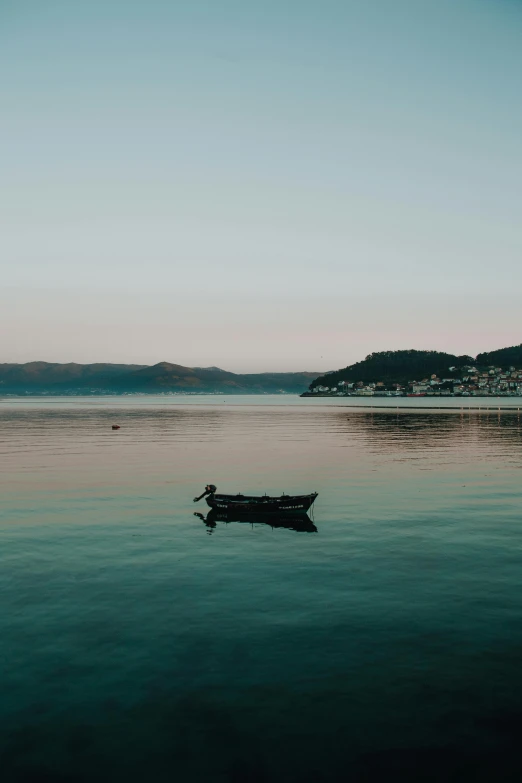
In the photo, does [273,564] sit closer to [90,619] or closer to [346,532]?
[346,532]

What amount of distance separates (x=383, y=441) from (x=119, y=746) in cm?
8890

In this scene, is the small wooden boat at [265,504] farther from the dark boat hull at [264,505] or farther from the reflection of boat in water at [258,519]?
the reflection of boat in water at [258,519]

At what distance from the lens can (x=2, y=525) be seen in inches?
1532

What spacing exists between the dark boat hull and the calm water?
1.98 metres

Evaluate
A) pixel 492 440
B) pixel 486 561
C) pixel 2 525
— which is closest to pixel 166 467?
pixel 2 525

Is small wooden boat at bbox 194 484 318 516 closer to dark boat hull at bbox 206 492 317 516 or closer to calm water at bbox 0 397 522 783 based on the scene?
dark boat hull at bbox 206 492 317 516

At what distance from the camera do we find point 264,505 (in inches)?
1636

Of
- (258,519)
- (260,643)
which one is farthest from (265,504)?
(260,643)

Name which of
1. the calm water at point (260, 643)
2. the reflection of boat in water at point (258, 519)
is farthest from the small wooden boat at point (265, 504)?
the calm water at point (260, 643)

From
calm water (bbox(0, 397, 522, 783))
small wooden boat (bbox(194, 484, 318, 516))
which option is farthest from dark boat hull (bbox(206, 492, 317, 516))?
calm water (bbox(0, 397, 522, 783))

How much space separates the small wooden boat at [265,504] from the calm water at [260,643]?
1986mm

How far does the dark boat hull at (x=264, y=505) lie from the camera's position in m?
41.2

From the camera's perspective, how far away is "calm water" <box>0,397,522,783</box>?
14.2m

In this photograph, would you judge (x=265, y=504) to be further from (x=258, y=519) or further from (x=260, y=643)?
(x=260, y=643)
